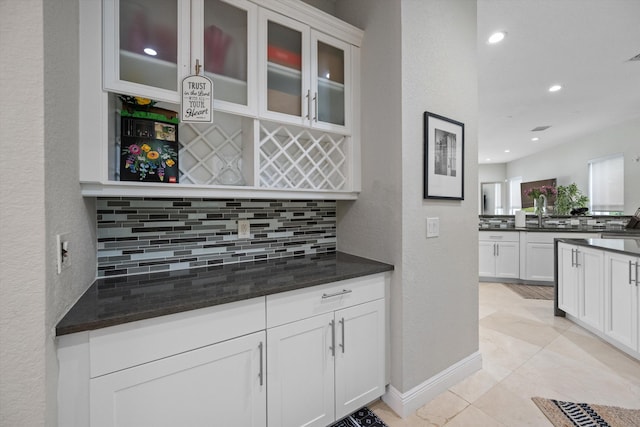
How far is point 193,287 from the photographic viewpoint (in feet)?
3.90

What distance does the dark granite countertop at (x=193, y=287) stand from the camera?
0.90 m

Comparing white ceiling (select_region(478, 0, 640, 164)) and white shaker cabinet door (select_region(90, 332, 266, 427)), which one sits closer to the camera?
white shaker cabinet door (select_region(90, 332, 266, 427))

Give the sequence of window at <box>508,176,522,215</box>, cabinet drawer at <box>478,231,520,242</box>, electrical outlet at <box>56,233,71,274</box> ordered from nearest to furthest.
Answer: electrical outlet at <box>56,233,71,274</box> < cabinet drawer at <box>478,231,520,242</box> < window at <box>508,176,522,215</box>

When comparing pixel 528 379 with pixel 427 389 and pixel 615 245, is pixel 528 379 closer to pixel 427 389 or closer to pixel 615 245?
pixel 427 389

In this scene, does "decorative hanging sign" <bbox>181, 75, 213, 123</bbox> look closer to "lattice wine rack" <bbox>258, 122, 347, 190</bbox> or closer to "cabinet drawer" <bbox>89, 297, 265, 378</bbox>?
"lattice wine rack" <bbox>258, 122, 347, 190</bbox>

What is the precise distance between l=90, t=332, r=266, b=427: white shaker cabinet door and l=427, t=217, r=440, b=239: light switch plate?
1.12 metres

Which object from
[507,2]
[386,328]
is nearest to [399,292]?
[386,328]

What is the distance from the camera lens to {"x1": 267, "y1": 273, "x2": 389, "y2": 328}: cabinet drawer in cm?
121

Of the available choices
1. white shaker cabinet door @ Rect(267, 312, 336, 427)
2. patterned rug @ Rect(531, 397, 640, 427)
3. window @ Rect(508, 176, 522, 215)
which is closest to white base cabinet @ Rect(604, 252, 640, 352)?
patterned rug @ Rect(531, 397, 640, 427)

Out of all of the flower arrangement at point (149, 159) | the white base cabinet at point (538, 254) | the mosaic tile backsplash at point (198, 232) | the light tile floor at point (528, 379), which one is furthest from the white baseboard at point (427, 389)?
the white base cabinet at point (538, 254)

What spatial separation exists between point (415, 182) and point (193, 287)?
1.29 metres

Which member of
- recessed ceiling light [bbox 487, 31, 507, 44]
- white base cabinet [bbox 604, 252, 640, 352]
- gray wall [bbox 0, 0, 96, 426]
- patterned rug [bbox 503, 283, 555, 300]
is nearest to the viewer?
gray wall [bbox 0, 0, 96, 426]

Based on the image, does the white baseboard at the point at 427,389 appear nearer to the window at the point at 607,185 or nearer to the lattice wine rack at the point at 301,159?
the lattice wine rack at the point at 301,159

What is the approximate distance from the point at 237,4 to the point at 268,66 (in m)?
0.30
